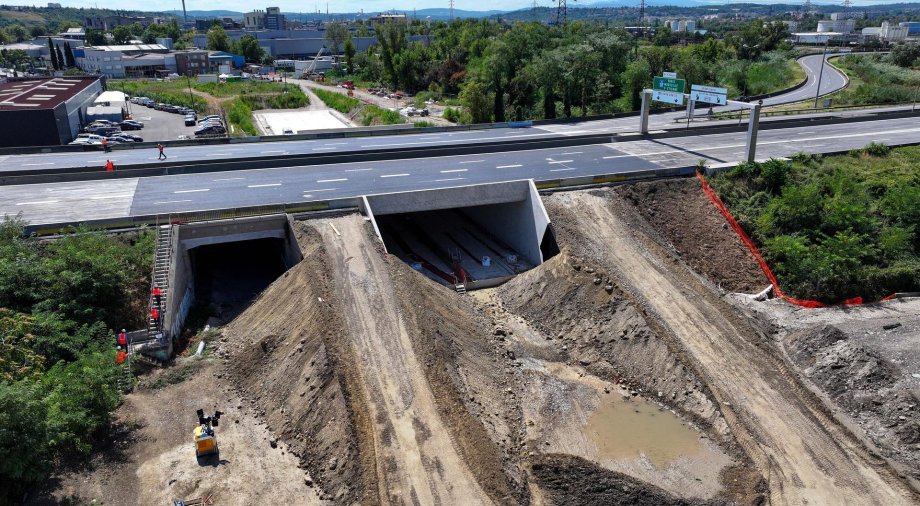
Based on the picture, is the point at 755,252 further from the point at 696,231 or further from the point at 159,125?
the point at 159,125

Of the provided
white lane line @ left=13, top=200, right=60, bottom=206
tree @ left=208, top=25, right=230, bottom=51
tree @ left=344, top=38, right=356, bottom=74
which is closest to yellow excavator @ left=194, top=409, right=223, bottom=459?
white lane line @ left=13, top=200, right=60, bottom=206

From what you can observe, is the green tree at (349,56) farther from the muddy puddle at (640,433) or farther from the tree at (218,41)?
the muddy puddle at (640,433)

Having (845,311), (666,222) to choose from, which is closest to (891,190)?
(845,311)

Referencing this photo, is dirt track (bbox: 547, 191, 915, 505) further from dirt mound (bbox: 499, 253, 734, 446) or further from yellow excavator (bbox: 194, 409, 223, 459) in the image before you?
yellow excavator (bbox: 194, 409, 223, 459)

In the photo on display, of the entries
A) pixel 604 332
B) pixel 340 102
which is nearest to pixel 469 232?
pixel 604 332

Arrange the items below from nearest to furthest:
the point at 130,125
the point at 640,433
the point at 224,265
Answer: the point at 640,433
the point at 224,265
the point at 130,125

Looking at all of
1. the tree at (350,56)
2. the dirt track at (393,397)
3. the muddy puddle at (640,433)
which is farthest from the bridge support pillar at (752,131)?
the tree at (350,56)
